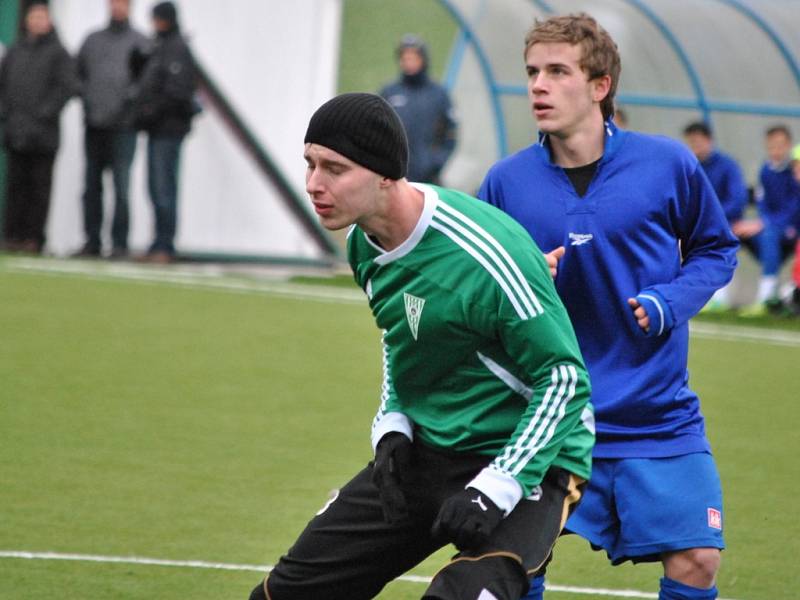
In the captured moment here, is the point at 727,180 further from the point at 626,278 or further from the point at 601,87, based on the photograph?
the point at 626,278

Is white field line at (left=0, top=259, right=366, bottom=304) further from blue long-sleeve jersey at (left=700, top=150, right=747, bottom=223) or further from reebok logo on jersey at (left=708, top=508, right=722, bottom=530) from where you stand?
reebok logo on jersey at (left=708, top=508, right=722, bottom=530)

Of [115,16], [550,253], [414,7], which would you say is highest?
[550,253]

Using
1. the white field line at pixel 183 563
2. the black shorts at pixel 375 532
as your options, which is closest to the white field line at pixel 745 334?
the white field line at pixel 183 563

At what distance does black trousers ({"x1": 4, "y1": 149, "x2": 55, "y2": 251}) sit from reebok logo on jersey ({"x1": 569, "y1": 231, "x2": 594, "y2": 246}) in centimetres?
1338

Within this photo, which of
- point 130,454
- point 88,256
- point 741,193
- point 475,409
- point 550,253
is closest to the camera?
point 475,409

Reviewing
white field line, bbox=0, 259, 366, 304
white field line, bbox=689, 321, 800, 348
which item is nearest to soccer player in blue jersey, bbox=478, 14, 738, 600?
white field line, bbox=689, 321, 800, 348

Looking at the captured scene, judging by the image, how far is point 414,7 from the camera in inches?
1858

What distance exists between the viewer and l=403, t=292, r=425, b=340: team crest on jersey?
4.34 metres

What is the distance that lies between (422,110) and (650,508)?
12792 millimetres

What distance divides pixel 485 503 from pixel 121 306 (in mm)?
10941

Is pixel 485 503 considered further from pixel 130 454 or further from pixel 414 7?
pixel 414 7

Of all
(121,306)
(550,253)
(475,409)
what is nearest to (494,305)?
(475,409)

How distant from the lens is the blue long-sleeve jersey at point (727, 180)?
16.5 m

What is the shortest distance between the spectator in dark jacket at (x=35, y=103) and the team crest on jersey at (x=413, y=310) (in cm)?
1350
